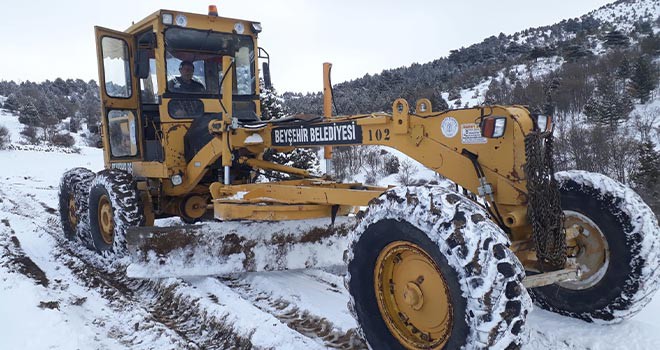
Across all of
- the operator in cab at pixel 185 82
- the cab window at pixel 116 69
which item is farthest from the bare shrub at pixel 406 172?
the cab window at pixel 116 69

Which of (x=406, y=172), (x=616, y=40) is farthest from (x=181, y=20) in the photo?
(x=616, y=40)

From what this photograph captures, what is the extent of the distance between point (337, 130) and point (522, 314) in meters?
2.41

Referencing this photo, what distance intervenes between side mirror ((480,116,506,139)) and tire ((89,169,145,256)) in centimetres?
440

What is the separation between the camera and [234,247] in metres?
5.32

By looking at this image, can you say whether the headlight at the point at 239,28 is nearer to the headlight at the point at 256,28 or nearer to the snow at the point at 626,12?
the headlight at the point at 256,28

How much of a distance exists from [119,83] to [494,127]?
210 inches

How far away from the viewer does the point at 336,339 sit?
3.84m

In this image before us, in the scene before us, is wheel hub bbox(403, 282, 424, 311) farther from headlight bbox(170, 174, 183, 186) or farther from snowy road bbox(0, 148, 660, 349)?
headlight bbox(170, 174, 183, 186)

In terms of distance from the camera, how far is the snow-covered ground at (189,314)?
12.2 ft

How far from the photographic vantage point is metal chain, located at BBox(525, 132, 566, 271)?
326 cm

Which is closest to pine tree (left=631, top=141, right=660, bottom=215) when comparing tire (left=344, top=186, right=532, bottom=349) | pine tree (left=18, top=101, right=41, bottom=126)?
tire (left=344, top=186, right=532, bottom=349)

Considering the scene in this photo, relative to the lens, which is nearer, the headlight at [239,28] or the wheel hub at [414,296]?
the wheel hub at [414,296]

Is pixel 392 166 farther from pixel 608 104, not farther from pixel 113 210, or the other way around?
pixel 113 210

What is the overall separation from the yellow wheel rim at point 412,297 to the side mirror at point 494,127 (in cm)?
94
